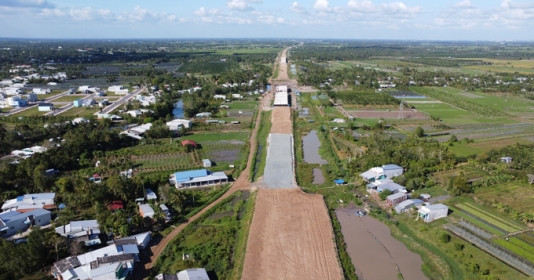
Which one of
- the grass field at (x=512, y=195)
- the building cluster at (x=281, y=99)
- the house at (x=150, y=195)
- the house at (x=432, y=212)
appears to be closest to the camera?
the house at (x=432, y=212)

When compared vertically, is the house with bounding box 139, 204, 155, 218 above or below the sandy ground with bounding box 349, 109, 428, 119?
→ below

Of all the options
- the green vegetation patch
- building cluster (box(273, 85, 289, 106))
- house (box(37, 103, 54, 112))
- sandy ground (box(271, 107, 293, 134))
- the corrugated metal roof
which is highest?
building cluster (box(273, 85, 289, 106))

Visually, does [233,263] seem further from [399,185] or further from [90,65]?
[90,65]

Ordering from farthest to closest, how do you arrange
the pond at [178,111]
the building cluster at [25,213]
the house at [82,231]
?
the pond at [178,111], the building cluster at [25,213], the house at [82,231]

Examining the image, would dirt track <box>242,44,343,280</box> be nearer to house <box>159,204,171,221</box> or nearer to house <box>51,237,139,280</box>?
house <box>159,204,171,221</box>

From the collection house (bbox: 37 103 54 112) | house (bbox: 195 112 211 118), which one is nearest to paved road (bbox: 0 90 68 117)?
house (bbox: 37 103 54 112)

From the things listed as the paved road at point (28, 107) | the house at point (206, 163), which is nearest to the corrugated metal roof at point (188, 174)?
the house at point (206, 163)

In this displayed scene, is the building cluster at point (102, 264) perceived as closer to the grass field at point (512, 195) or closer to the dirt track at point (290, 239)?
the dirt track at point (290, 239)
